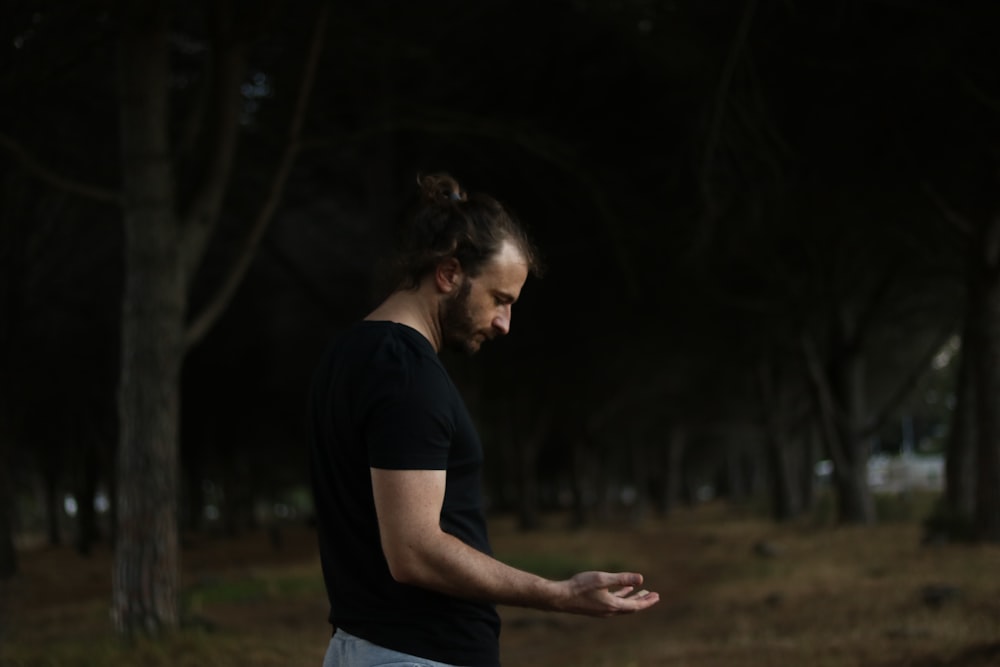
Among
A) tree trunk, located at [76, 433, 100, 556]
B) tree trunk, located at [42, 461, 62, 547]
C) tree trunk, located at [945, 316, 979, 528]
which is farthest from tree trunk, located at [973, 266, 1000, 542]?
tree trunk, located at [42, 461, 62, 547]

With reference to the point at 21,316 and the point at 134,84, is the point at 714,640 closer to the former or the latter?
the point at 134,84

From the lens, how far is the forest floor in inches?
352

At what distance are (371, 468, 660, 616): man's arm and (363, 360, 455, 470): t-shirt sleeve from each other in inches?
1.0

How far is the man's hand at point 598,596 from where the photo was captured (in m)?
2.62

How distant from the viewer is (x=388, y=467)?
2529 mm

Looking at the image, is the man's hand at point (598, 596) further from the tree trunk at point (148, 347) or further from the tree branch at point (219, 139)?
the tree branch at point (219, 139)

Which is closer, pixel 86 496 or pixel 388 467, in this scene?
pixel 388 467

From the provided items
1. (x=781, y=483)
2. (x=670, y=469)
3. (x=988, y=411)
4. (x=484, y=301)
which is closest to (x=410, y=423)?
(x=484, y=301)

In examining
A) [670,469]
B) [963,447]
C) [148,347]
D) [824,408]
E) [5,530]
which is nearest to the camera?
[148,347]

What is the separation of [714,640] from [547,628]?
11.2 ft

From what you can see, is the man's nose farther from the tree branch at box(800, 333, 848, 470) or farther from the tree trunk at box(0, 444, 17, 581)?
the tree branch at box(800, 333, 848, 470)

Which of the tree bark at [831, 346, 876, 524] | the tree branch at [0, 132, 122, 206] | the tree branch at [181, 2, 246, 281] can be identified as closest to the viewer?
the tree branch at [0, 132, 122, 206]

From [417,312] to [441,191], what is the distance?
278mm

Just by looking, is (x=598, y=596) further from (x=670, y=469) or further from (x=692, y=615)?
(x=670, y=469)
